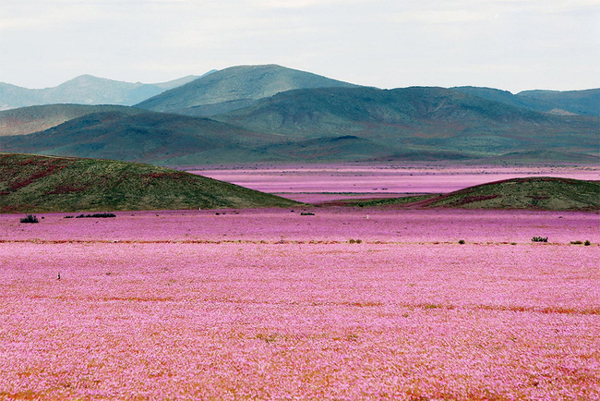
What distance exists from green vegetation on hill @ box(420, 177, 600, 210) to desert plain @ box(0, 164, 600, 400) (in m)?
23.6

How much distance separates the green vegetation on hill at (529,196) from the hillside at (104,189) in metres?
16.8

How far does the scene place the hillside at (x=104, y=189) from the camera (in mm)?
58156

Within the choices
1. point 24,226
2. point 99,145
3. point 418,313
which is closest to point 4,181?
point 24,226

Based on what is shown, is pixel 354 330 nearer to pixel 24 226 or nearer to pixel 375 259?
pixel 375 259

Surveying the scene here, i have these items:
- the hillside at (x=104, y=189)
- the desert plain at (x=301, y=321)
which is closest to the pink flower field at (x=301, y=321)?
the desert plain at (x=301, y=321)

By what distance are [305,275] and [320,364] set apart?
9.41 meters

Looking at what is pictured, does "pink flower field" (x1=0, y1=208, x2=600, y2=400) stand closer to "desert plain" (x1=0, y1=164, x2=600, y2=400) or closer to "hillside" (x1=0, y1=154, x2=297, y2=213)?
"desert plain" (x1=0, y1=164, x2=600, y2=400)

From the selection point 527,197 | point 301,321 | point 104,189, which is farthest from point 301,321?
point 104,189

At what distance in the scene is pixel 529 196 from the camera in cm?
5506

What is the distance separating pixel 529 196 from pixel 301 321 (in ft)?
147

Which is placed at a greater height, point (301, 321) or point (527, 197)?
point (527, 197)

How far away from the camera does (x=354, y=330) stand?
46.0ft

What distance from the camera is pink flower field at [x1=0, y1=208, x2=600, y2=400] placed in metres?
11.0

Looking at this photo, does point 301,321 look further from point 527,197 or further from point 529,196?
point 529,196
